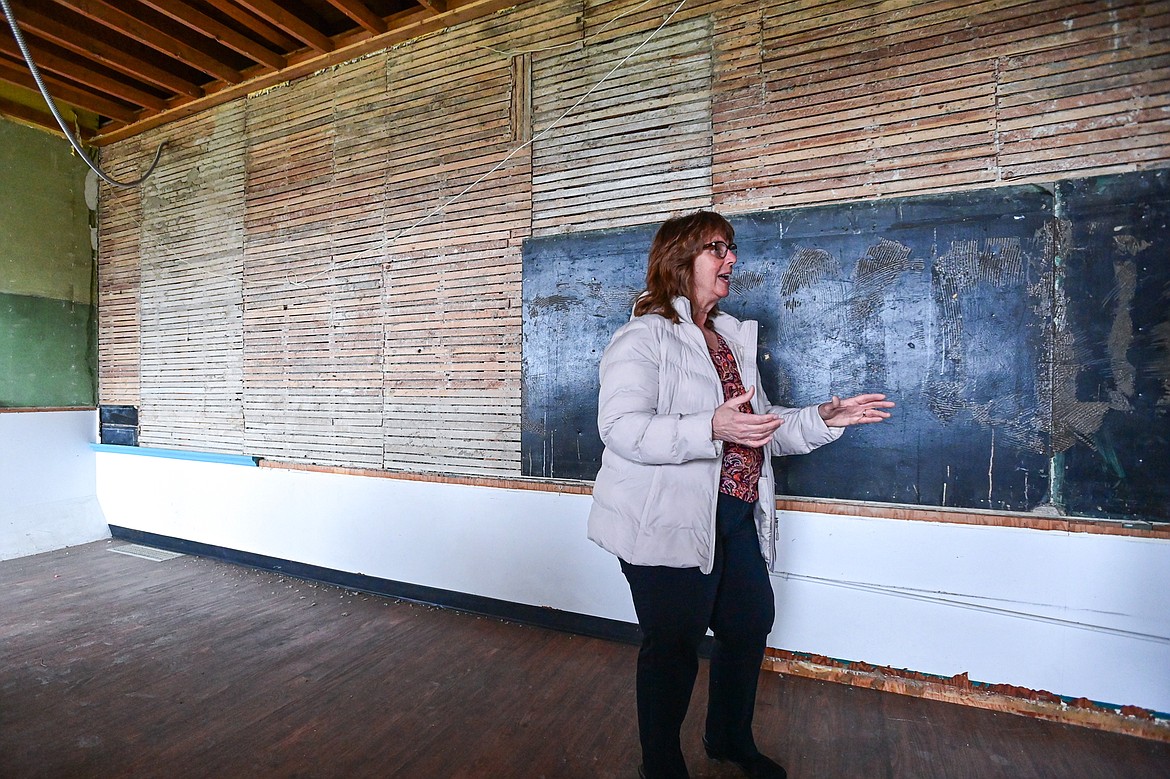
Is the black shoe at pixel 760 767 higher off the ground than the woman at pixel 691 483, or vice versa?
the woman at pixel 691 483

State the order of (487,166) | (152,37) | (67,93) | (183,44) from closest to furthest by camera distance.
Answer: (487,166), (152,37), (183,44), (67,93)

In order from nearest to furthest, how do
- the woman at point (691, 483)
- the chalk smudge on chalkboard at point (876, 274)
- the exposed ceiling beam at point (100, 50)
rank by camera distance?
the woman at point (691, 483), the chalk smudge on chalkboard at point (876, 274), the exposed ceiling beam at point (100, 50)

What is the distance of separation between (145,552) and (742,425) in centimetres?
456

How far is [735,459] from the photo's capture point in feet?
4.77

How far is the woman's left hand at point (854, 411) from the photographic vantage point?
149 cm

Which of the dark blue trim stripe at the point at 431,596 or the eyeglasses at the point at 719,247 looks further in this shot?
the dark blue trim stripe at the point at 431,596

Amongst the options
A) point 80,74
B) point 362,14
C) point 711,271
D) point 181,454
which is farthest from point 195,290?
point 711,271

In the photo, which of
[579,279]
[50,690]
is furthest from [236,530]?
[579,279]

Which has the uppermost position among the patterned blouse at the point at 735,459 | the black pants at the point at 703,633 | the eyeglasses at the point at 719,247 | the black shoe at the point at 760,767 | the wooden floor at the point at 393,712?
the eyeglasses at the point at 719,247

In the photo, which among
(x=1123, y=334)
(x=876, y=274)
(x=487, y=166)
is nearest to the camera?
(x=1123, y=334)

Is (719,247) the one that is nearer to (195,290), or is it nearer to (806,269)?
(806,269)

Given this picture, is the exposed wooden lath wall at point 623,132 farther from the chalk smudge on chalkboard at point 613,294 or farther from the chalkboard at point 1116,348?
the chalkboard at point 1116,348

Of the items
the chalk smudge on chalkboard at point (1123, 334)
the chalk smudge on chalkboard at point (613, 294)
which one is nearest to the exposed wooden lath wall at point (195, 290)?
the chalk smudge on chalkboard at point (613, 294)

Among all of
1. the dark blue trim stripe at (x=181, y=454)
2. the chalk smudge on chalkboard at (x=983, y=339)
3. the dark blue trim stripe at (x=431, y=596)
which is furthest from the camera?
the dark blue trim stripe at (x=181, y=454)
